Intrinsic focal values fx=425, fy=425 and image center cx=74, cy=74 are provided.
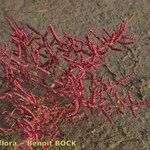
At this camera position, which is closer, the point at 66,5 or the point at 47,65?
the point at 47,65

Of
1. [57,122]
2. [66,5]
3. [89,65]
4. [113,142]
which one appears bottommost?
[113,142]

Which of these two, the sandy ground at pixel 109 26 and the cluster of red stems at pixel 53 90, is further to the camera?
the sandy ground at pixel 109 26

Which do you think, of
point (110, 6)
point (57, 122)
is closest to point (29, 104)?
point (57, 122)

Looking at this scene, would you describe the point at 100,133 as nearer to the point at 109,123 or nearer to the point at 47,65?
the point at 109,123

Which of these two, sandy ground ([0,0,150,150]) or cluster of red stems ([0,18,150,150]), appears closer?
cluster of red stems ([0,18,150,150])
